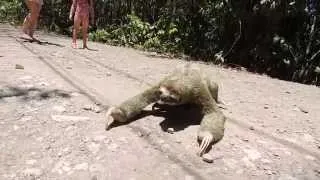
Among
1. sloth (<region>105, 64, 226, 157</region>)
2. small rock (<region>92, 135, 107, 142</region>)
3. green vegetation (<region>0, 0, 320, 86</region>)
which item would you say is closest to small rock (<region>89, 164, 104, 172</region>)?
small rock (<region>92, 135, 107, 142</region>)

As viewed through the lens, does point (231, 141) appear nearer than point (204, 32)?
Yes

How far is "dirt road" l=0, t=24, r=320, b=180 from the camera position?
3.73m

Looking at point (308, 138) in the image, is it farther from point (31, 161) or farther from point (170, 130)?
point (31, 161)

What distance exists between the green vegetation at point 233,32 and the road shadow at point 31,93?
244 inches

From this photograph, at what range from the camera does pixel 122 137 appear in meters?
4.18

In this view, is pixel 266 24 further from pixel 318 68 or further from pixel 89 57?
pixel 89 57

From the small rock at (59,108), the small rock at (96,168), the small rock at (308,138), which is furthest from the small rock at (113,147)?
the small rock at (308,138)

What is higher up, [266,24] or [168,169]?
[266,24]

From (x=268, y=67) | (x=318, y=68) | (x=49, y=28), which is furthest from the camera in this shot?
(x=49, y=28)

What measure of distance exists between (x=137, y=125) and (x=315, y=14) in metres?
6.89

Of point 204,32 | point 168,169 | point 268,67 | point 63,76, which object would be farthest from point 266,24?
point 168,169

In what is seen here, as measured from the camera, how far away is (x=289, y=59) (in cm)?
1028

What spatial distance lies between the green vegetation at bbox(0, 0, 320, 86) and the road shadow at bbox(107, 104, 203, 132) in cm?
600

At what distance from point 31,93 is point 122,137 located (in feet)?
5.09
